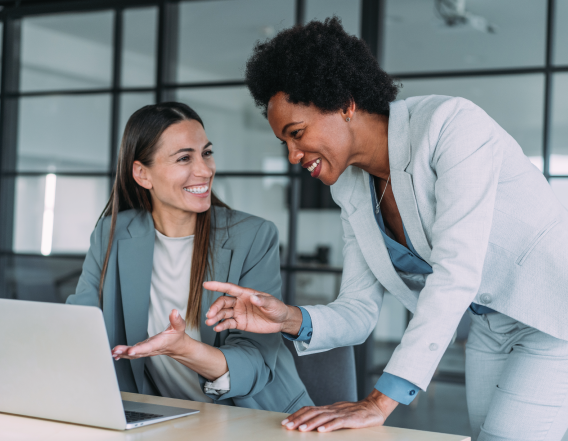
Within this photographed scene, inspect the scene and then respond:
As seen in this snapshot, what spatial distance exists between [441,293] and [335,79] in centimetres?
51

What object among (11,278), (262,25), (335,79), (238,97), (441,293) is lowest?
(11,278)

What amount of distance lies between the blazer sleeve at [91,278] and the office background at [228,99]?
1706mm

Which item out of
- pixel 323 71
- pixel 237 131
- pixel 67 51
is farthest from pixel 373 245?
pixel 67 51

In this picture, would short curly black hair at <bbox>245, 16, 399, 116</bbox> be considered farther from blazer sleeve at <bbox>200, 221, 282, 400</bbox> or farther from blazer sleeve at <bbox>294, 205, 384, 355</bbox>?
blazer sleeve at <bbox>200, 221, 282, 400</bbox>

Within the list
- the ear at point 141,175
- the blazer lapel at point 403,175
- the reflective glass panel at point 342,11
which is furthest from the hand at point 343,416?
the reflective glass panel at point 342,11

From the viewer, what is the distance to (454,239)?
3.85ft

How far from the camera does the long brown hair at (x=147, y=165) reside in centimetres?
179

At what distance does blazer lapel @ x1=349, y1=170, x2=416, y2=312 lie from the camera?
1.50 m

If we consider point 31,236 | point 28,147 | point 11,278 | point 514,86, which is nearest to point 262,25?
point 514,86

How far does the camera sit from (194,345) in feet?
4.53

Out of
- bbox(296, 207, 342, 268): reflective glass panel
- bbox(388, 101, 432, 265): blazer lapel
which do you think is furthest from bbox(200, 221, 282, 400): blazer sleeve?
bbox(296, 207, 342, 268): reflective glass panel

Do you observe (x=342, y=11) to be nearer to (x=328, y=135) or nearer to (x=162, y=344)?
(x=328, y=135)

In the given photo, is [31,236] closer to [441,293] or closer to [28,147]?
[28,147]

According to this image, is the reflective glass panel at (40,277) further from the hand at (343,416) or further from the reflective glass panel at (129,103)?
the hand at (343,416)
